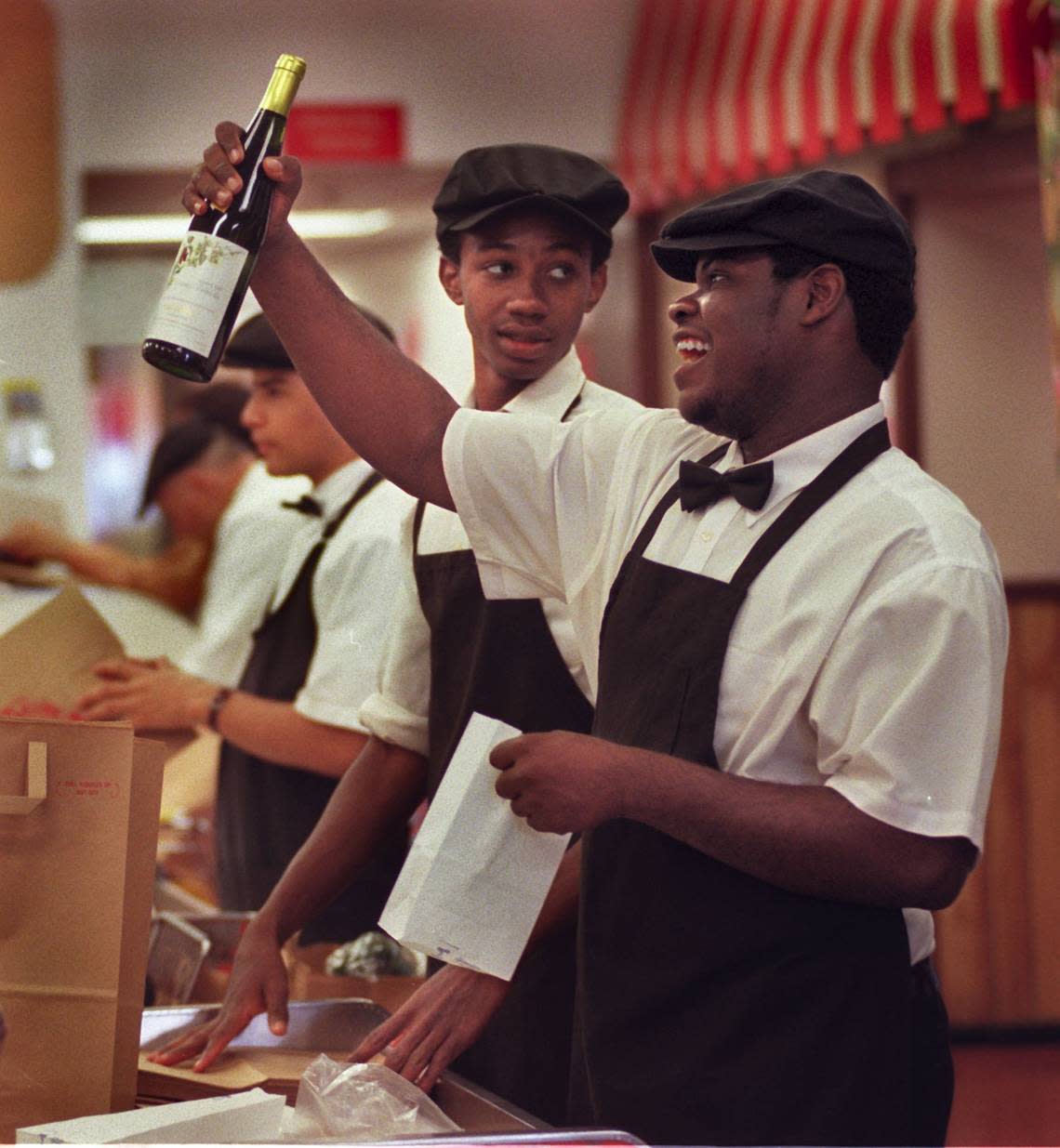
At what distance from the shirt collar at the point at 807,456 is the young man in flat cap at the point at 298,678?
2.55 feet

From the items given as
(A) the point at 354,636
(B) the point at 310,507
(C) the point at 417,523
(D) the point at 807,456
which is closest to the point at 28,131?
(B) the point at 310,507

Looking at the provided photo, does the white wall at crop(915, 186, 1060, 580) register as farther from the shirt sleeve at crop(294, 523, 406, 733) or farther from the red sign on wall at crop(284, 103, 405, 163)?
the shirt sleeve at crop(294, 523, 406, 733)

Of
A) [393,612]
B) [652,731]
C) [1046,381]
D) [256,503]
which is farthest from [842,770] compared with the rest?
[1046,381]

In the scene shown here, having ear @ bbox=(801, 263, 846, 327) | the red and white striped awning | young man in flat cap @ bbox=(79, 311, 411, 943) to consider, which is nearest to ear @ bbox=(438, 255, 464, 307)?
young man in flat cap @ bbox=(79, 311, 411, 943)

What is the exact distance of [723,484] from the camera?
142cm

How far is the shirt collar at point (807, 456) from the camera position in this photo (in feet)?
4.63

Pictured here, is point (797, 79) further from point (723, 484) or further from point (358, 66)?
point (723, 484)

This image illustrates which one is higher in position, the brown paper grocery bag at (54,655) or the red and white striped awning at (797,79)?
the red and white striped awning at (797,79)

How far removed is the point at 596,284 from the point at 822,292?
504 mm

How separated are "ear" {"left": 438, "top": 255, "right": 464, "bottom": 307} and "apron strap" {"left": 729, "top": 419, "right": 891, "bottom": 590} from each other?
0.63 meters

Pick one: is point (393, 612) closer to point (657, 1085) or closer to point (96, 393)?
point (657, 1085)

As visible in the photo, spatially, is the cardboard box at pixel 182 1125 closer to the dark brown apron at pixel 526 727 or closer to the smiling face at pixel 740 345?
the dark brown apron at pixel 526 727

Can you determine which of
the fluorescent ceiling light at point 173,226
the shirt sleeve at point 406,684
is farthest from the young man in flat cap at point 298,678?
the fluorescent ceiling light at point 173,226

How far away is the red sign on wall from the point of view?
13.4 ft
